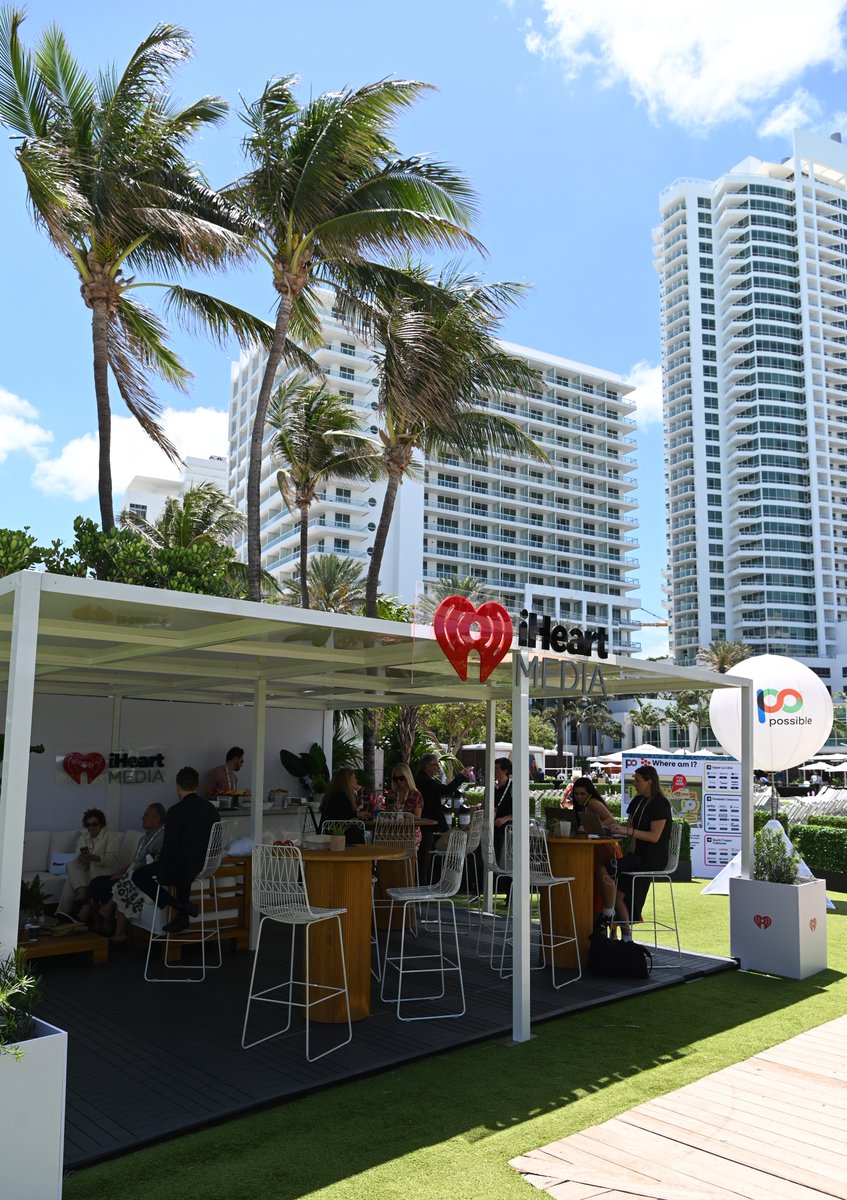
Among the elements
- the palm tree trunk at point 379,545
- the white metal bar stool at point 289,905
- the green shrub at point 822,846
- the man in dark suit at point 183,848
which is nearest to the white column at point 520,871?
the white metal bar stool at point 289,905

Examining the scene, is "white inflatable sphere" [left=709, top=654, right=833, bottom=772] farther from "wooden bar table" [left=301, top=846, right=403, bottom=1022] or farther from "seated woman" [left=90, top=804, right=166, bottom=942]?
"seated woman" [left=90, top=804, right=166, bottom=942]

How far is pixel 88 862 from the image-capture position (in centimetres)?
855

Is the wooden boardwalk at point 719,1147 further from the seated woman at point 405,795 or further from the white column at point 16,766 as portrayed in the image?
the seated woman at point 405,795

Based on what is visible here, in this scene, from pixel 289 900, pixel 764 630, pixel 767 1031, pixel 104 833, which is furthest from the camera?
pixel 764 630

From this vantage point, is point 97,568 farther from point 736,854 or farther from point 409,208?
point 736,854

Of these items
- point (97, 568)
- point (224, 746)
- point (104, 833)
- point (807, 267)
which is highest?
point (807, 267)

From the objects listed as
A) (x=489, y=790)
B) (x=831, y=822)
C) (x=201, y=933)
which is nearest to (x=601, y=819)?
(x=489, y=790)

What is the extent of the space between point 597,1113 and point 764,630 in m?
93.4

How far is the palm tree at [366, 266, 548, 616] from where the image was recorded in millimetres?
14148

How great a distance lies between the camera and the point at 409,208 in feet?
42.0

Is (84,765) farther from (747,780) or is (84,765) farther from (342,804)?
(747,780)

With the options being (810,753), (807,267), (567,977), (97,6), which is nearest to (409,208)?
(97,6)

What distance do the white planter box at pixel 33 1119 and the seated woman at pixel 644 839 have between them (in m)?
5.21

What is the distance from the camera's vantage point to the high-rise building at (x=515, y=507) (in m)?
65.2
